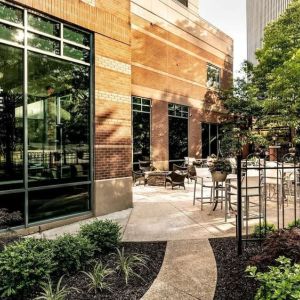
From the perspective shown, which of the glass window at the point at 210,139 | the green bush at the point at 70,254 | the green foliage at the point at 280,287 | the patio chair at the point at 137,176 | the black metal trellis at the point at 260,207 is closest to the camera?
the green foliage at the point at 280,287

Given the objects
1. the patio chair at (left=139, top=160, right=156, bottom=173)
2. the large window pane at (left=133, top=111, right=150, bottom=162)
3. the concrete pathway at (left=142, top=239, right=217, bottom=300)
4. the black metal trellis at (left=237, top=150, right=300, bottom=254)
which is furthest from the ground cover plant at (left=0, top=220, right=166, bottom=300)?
the large window pane at (left=133, top=111, right=150, bottom=162)

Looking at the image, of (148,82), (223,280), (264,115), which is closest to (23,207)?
(223,280)

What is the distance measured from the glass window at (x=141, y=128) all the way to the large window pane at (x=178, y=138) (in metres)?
1.89

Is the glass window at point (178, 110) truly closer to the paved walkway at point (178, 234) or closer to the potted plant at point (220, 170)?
the paved walkway at point (178, 234)

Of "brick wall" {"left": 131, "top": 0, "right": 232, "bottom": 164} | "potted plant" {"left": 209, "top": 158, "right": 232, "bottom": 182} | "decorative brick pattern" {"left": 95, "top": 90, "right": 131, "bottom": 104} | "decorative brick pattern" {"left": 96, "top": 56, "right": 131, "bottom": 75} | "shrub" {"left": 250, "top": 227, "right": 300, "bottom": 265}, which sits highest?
"brick wall" {"left": 131, "top": 0, "right": 232, "bottom": 164}

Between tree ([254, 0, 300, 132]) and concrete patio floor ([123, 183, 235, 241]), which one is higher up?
tree ([254, 0, 300, 132])

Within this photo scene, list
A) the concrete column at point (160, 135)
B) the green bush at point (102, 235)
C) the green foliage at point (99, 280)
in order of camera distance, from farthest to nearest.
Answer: the concrete column at point (160, 135)
the green bush at point (102, 235)
the green foliage at point (99, 280)

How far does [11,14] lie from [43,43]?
796mm

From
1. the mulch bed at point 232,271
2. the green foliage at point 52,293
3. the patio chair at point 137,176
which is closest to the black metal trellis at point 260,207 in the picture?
the mulch bed at point 232,271

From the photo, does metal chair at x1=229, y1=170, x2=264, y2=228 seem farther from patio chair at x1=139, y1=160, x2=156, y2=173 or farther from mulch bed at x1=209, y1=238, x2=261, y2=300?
patio chair at x1=139, y1=160, x2=156, y2=173

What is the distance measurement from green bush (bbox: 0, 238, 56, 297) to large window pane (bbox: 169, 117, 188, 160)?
43.6 feet

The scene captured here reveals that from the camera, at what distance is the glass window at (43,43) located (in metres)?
6.39

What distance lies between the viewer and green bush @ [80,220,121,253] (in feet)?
15.5

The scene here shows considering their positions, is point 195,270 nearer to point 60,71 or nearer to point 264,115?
point 60,71
